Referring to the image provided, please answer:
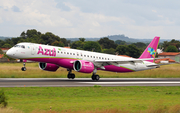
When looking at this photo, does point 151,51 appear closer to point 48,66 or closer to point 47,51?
point 48,66

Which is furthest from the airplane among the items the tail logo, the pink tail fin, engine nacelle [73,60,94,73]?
the tail logo

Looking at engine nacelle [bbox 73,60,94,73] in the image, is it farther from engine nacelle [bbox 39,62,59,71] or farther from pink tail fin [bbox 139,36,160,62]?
pink tail fin [bbox 139,36,160,62]

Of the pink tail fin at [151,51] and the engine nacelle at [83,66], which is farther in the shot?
the pink tail fin at [151,51]

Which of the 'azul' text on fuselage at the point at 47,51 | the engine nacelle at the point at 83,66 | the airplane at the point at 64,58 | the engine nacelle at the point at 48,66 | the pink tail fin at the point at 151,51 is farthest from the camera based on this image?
the pink tail fin at the point at 151,51

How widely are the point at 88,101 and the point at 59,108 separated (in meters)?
3.27

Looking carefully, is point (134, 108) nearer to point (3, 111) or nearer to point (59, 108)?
point (59, 108)

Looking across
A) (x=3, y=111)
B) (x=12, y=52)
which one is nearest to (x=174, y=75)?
(x=12, y=52)

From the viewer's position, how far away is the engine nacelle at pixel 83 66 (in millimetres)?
37500

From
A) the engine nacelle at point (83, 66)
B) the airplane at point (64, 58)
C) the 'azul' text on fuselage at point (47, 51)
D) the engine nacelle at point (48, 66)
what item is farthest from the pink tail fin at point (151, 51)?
the 'azul' text on fuselage at point (47, 51)

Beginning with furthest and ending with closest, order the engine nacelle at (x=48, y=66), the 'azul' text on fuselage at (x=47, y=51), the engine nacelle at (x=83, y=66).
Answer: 1. the engine nacelle at (x=48, y=66)
2. the engine nacelle at (x=83, y=66)
3. the 'azul' text on fuselage at (x=47, y=51)

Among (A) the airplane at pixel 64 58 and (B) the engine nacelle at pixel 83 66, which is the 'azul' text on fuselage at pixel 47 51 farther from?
(B) the engine nacelle at pixel 83 66

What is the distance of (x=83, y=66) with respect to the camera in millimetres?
37531

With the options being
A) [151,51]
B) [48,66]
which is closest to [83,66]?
[48,66]

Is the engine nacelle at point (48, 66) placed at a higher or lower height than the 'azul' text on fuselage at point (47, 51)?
lower
